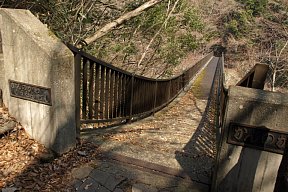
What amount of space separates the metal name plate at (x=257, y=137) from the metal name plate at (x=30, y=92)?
214cm

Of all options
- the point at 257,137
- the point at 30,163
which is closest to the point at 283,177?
the point at 257,137

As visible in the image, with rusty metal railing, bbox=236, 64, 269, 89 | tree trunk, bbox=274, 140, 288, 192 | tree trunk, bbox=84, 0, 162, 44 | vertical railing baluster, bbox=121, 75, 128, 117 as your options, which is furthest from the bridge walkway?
tree trunk, bbox=84, 0, 162, 44

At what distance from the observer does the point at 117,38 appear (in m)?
10.6

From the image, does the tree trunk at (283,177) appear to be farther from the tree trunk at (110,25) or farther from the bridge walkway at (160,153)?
the tree trunk at (110,25)

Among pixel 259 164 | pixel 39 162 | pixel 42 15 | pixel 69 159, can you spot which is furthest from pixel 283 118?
pixel 42 15

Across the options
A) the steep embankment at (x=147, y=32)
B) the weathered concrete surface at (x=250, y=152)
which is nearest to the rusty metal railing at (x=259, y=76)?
the weathered concrete surface at (x=250, y=152)

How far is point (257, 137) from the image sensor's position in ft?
8.63

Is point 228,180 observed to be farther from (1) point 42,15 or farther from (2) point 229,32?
(2) point 229,32

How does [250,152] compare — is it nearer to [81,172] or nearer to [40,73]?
[81,172]

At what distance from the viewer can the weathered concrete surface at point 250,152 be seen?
2549 mm

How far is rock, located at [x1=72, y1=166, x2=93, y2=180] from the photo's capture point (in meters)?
3.16

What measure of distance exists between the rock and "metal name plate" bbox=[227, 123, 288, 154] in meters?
1.71

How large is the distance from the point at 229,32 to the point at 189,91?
116 feet

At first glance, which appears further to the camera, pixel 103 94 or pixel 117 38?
pixel 117 38
